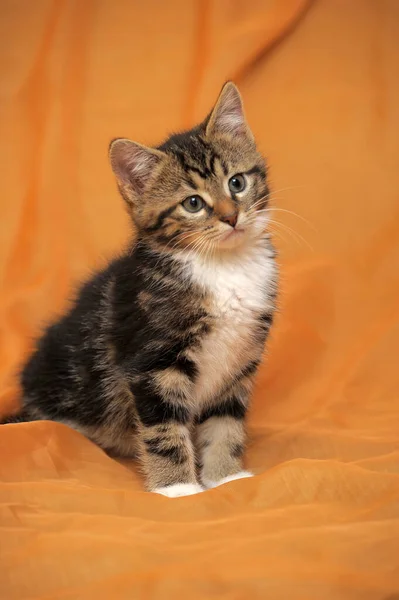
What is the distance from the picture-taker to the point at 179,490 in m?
1.72

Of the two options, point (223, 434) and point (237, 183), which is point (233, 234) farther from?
point (223, 434)

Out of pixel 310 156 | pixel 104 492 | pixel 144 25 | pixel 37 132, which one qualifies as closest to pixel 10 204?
pixel 37 132

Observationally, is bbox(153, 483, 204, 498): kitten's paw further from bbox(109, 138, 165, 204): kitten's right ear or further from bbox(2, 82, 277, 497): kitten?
bbox(109, 138, 165, 204): kitten's right ear

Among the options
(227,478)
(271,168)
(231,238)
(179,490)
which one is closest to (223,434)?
(227,478)

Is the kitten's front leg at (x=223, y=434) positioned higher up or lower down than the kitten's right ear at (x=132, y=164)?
lower down

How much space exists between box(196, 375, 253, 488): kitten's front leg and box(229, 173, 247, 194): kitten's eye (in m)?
0.45

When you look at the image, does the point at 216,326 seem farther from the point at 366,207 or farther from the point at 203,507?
the point at 366,207

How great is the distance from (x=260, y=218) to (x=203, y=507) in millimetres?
665

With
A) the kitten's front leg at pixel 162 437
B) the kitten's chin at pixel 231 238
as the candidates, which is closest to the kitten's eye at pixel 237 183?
the kitten's chin at pixel 231 238

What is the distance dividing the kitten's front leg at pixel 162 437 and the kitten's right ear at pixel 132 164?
0.44 m

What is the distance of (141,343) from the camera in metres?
1.79

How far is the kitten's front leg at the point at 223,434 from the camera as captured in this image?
189cm

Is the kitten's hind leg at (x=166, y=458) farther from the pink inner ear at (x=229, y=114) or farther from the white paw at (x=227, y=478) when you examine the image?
the pink inner ear at (x=229, y=114)

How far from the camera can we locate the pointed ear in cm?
187
